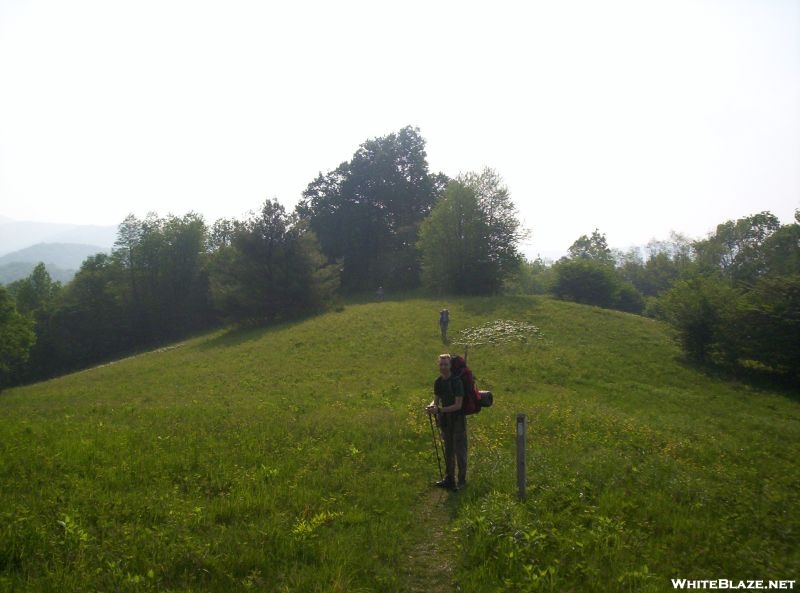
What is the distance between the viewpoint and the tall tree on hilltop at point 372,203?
251ft

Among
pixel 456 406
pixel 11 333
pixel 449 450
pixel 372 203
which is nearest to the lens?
pixel 456 406

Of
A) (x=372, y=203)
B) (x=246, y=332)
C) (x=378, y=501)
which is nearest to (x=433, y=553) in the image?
(x=378, y=501)

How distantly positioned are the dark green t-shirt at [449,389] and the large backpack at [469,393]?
122mm

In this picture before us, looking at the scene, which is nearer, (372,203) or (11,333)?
(11,333)

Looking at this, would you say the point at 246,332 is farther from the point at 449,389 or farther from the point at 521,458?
the point at 521,458

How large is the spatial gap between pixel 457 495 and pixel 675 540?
3428 millimetres

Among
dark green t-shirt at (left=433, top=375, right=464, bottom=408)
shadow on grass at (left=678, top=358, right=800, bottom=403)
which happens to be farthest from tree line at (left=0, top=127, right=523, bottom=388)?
dark green t-shirt at (left=433, top=375, right=464, bottom=408)

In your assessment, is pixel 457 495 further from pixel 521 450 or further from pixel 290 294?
pixel 290 294

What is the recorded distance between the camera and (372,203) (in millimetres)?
78500

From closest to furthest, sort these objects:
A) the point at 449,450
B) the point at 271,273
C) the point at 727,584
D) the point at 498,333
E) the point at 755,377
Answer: the point at 727,584 < the point at 449,450 < the point at 755,377 < the point at 498,333 < the point at 271,273

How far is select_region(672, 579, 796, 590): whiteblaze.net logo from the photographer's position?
5465 mm

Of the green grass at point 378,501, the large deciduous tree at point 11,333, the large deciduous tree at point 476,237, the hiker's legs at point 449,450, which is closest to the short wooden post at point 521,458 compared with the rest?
the green grass at point 378,501

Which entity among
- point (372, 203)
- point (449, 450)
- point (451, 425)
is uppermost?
point (372, 203)

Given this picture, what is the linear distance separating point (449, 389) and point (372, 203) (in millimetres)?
71937
